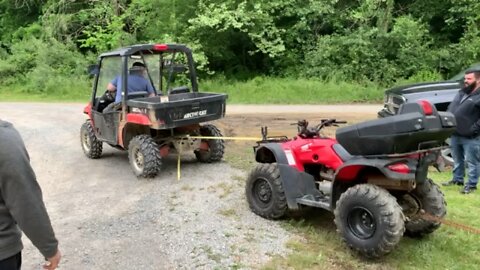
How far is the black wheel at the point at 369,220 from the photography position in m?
4.46

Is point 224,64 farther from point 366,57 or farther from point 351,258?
point 351,258

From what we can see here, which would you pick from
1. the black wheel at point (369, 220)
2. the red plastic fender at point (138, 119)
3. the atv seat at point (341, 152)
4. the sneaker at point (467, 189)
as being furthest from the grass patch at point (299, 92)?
the black wheel at point (369, 220)

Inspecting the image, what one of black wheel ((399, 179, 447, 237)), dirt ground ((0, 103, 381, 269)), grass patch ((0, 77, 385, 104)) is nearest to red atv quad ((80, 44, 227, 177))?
dirt ground ((0, 103, 381, 269))

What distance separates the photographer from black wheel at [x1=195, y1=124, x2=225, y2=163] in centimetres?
850

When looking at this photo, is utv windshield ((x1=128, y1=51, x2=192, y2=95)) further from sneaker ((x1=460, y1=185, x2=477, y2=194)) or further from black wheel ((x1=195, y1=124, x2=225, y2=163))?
sneaker ((x1=460, y1=185, x2=477, y2=194))

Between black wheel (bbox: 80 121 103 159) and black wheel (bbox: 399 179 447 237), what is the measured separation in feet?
19.4

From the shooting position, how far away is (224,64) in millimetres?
21375

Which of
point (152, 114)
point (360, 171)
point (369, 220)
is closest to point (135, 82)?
point (152, 114)

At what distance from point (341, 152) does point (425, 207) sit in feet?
3.20

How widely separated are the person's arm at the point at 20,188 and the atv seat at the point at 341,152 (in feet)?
10.7

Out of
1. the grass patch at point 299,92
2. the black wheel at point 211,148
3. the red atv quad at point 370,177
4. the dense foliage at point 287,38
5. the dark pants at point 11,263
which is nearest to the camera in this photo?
the dark pants at point 11,263

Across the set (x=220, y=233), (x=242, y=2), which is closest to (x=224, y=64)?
(x=242, y=2)

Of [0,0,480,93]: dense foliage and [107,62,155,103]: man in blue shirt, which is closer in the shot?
[107,62,155,103]: man in blue shirt

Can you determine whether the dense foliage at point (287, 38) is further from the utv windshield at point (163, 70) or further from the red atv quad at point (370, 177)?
the red atv quad at point (370, 177)
